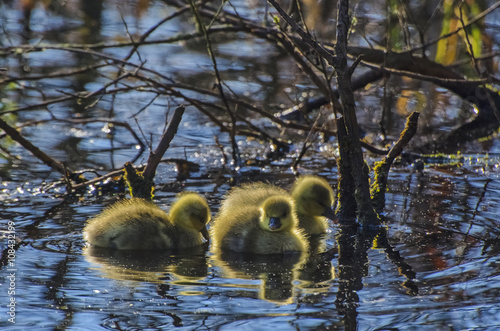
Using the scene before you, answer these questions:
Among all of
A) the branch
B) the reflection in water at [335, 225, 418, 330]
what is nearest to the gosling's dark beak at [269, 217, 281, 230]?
the reflection in water at [335, 225, 418, 330]

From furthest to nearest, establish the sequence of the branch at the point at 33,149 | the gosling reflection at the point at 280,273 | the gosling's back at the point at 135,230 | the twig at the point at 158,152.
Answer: the branch at the point at 33,149, the twig at the point at 158,152, the gosling's back at the point at 135,230, the gosling reflection at the point at 280,273

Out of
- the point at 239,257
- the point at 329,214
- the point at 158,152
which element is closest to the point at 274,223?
the point at 239,257

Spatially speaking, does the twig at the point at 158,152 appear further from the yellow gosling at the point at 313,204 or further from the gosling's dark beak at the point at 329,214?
the gosling's dark beak at the point at 329,214

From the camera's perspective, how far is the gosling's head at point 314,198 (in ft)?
18.4

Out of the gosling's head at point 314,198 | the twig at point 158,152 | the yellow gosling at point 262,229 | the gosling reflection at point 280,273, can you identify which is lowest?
the gosling reflection at point 280,273

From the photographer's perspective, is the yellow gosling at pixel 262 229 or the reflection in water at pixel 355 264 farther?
the yellow gosling at pixel 262 229

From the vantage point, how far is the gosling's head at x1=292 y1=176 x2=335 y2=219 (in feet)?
18.4

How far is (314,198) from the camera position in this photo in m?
5.67

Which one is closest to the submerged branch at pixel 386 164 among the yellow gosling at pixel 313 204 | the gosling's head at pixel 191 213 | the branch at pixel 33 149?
the yellow gosling at pixel 313 204

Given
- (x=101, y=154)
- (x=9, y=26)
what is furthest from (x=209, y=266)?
(x=9, y=26)

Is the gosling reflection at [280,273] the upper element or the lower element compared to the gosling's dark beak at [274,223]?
lower

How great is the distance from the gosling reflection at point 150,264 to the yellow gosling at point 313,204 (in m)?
0.88

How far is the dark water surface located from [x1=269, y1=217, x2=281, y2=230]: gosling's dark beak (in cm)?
24

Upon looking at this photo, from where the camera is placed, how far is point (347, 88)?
5.19 meters
